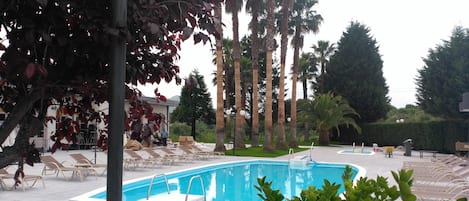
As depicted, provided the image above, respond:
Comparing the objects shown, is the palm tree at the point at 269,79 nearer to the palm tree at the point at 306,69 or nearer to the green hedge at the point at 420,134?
the green hedge at the point at 420,134

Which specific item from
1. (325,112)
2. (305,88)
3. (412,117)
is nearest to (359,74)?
(305,88)

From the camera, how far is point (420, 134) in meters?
32.4

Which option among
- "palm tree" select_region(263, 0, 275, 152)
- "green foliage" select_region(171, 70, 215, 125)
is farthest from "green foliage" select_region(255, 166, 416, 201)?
"green foliage" select_region(171, 70, 215, 125)

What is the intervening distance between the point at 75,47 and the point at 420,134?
112 ft

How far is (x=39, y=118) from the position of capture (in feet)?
7.47

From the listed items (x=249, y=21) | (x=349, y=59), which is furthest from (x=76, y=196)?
(x=349, y=59)

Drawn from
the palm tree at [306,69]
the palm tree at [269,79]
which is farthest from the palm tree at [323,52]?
the palm tree at [269,79]

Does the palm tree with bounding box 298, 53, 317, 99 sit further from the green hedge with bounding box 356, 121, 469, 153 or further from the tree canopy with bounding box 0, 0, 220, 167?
the tree canopy with bounding box 0, 0, 220, 167

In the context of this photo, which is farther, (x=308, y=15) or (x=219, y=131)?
(x=308, y=15)

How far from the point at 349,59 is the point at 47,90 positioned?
39.4m

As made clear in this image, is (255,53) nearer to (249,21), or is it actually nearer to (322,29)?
(249,21)

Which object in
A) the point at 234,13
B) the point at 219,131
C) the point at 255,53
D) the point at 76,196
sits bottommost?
the point at 76,196

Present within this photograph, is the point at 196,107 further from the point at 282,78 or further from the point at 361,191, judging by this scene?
the point at 361,191

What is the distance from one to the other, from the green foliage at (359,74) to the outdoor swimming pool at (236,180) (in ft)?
64.9
